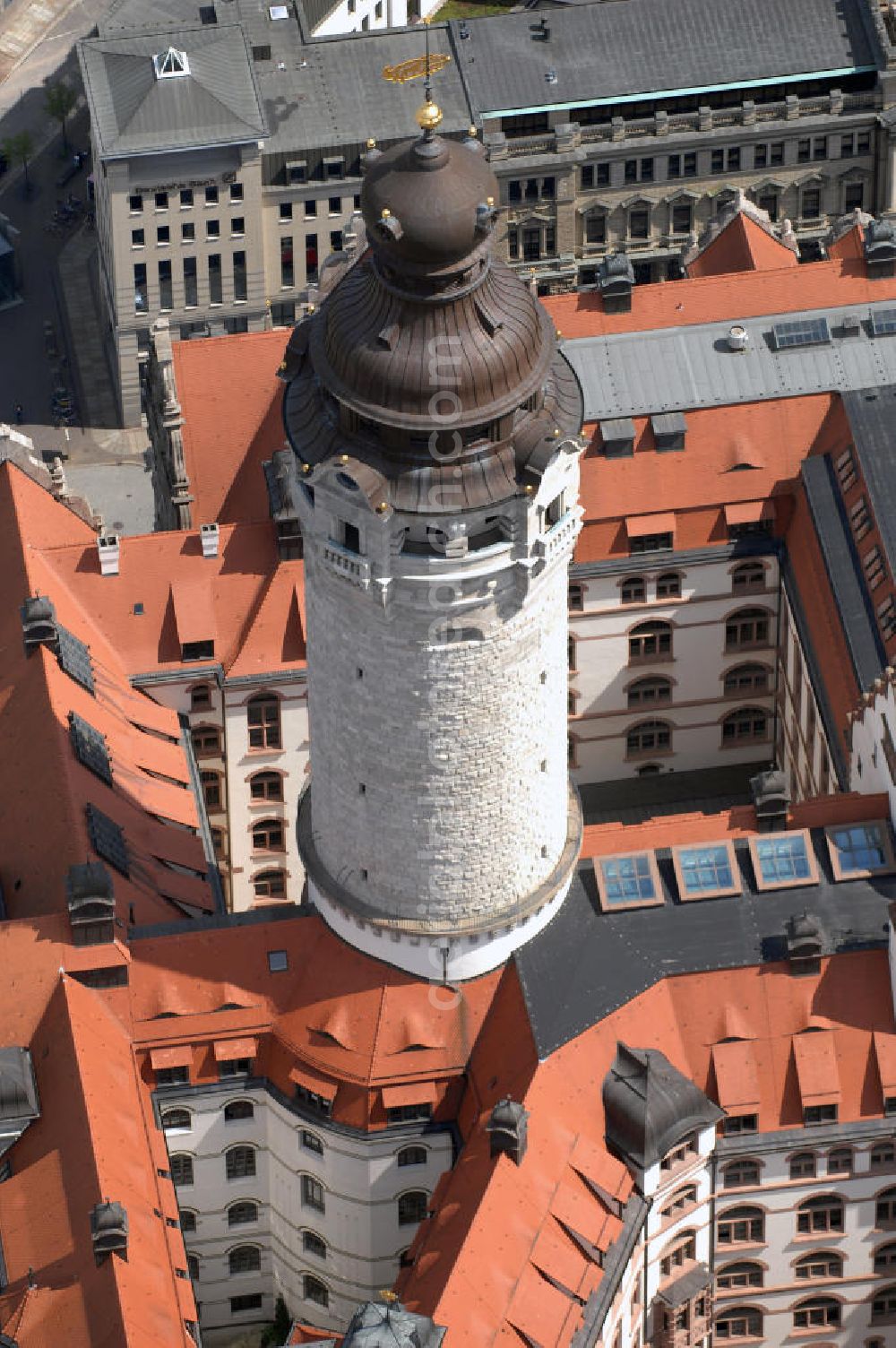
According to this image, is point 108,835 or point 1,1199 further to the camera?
point 108,835

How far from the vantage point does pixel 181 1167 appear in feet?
518

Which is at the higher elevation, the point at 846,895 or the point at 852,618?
the point at 852,618

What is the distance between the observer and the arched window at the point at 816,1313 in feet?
521

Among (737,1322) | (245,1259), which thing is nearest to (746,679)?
(737,1322)

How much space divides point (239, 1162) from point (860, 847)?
105 ft

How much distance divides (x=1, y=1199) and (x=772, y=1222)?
114 feet

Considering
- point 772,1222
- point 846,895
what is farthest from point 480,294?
point 772,1222

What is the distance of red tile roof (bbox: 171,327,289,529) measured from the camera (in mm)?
183000

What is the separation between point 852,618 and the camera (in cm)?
17250

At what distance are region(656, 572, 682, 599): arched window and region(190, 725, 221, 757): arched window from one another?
82.3 feet

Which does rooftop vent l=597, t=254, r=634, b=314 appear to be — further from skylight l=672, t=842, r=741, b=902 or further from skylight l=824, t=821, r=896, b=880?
skylight l=672, t=842, r=741, b=902

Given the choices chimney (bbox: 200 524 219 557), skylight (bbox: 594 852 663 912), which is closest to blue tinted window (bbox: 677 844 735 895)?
skylight (bbox: 594 852 663 912)

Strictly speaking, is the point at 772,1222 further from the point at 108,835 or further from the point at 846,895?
the point at 108,835

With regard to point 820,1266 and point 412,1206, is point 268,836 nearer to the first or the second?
point 412,1206
